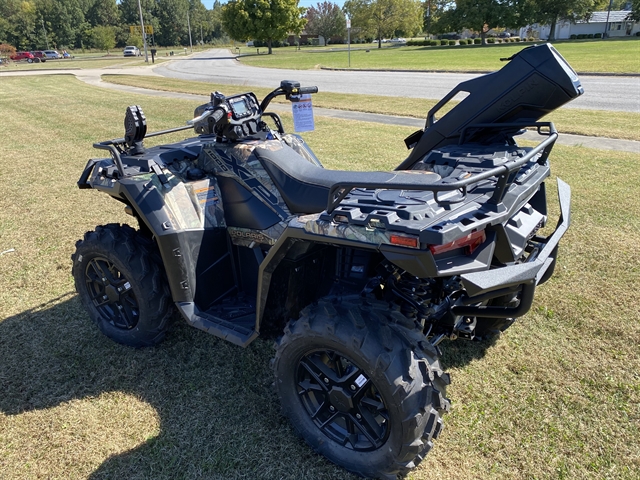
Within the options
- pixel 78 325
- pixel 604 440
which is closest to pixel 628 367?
pixel 604 440

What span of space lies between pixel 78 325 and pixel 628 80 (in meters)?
20.3

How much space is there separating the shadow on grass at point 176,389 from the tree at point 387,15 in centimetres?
7269

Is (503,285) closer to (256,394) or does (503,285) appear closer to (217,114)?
(256,394)

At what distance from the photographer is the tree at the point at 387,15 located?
70.6 meters

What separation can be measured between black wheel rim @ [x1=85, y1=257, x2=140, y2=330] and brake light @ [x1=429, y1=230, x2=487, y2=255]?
7.60 ft

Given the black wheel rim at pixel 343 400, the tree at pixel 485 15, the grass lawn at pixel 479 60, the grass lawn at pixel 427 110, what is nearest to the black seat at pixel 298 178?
the black wheel rim at pixel 343 400

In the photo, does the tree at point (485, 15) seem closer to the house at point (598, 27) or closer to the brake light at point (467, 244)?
the house at point (598, 27)

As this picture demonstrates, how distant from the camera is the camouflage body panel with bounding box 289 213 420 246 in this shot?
2008 mm

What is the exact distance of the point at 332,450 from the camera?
255 centimetres

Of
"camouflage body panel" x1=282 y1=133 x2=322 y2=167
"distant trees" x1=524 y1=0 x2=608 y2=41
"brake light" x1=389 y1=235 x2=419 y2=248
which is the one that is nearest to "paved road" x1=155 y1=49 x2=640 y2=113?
"camouflage body panel" x1=282 y1=133 x2=322 y2=167

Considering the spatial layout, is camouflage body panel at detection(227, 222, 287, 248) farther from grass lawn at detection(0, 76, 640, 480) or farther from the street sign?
the street sign

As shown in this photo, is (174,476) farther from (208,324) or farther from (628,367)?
(628,367)

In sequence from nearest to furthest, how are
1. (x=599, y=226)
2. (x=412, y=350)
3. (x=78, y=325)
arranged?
1. (x=412, y=350)
2. (x=78, y=325)
3. (x=599, y=226)

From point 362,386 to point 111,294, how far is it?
6.92 ft
